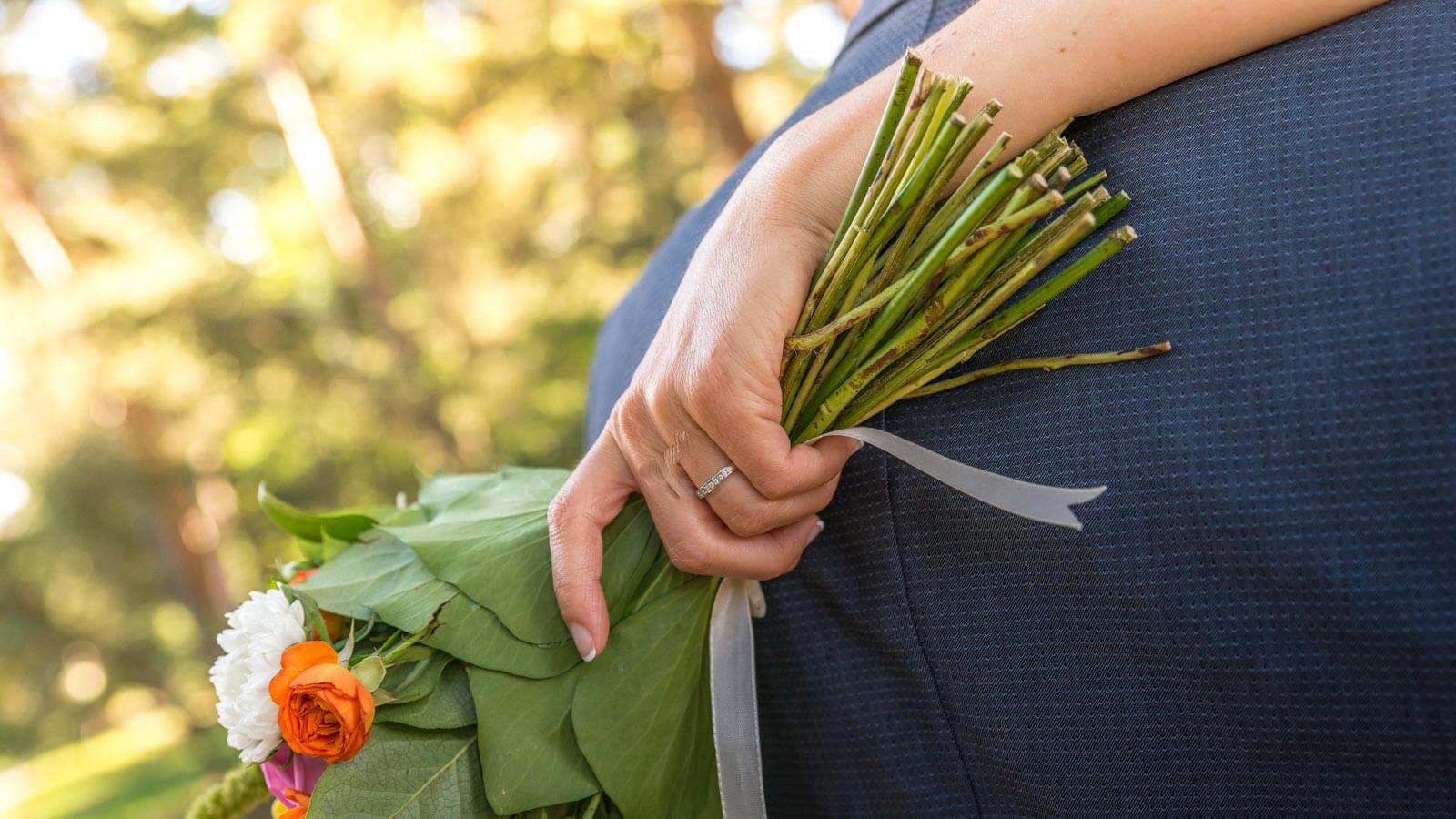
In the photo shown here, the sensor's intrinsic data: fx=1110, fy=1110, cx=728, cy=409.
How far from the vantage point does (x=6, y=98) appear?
39.4ft

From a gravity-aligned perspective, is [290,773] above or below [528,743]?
below

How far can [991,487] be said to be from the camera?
3.27 feet

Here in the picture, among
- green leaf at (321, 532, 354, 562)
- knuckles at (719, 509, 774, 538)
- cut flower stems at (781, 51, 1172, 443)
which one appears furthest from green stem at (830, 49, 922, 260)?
green leaf at (321, 532, 354, 562)

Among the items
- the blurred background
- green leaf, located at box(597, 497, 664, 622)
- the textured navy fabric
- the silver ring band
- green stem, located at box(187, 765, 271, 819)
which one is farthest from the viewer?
the blurred background

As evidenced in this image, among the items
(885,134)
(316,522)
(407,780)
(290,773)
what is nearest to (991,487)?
(885,134)

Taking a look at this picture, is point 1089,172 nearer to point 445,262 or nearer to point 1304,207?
point 1304,207

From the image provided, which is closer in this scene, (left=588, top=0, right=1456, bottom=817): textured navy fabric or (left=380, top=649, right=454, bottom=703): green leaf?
(left=588, top=0, right=1456, bottom=817): textured navy fabric

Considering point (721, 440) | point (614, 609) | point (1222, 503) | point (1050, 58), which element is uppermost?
point (1050, 58)

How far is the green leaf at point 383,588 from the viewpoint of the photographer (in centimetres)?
112

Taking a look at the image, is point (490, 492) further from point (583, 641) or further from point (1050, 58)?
point (1050, 58)

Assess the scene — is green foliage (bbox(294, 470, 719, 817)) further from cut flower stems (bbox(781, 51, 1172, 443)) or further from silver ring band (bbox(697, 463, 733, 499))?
cut flower stems (bbox(781, 51, 1172, 443))

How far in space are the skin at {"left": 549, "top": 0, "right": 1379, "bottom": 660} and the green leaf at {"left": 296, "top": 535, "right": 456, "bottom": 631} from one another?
139 mm

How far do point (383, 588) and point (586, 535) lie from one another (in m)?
0.23

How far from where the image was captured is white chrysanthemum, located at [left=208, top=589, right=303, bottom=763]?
103cm
